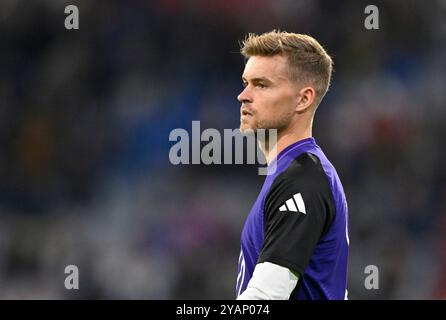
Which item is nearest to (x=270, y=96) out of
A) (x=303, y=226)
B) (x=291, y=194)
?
(x=291, y=194)

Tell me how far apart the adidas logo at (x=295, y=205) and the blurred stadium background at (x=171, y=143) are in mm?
3719

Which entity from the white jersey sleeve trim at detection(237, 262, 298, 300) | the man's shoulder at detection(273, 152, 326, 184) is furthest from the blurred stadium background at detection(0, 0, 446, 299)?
the white jersey sleeve trim at detection(237, 262, 298, 300)

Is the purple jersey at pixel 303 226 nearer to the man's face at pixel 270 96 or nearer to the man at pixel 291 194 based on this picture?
the man at pixel 291 194

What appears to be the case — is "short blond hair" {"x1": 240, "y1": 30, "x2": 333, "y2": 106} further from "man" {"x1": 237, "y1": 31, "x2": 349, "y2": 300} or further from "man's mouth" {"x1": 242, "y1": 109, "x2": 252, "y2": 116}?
"man's mouth" {"x1": 242, "y1": 109, "x2": 252, "y2": 116}

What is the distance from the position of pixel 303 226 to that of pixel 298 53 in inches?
31.9

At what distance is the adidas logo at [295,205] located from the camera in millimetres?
2416

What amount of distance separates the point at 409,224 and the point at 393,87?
1.28 metres

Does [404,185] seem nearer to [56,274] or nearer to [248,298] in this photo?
[56,274]

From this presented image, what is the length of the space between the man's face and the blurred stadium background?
3.42m

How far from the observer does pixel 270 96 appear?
2.84 meters

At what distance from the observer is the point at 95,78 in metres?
6.54

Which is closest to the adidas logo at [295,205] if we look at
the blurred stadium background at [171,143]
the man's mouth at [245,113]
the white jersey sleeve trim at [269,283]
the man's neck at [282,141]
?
the white jersey sleeve trim at [269,283]

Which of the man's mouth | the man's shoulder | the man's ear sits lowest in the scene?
the man's shoulder

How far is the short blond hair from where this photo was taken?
9.39ft
